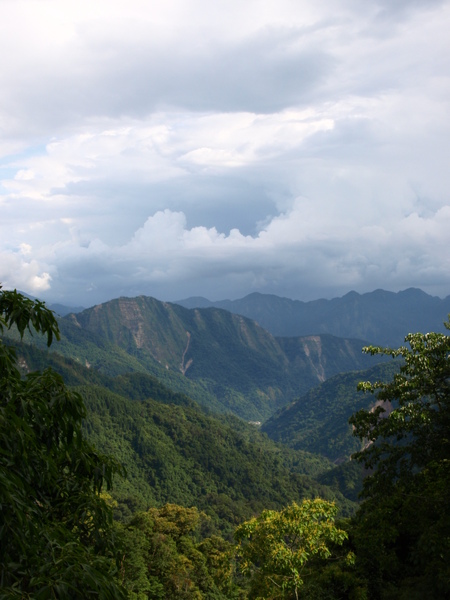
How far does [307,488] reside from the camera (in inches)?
7746

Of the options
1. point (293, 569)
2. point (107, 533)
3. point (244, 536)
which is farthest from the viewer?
point (244, 536)

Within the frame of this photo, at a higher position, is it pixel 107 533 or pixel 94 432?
pixel 107 533

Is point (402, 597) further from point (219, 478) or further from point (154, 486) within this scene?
point (219, 478)

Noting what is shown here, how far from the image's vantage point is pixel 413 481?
62.4 ft

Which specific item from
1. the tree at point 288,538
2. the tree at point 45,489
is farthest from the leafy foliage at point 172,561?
the tree at point 45,489

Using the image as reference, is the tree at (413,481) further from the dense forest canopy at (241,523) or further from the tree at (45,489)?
the tree at (45,489)

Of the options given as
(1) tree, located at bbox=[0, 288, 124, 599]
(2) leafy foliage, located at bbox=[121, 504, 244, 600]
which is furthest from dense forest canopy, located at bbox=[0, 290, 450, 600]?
(2) leafy foliage, located at bbox=[121, 504, 244, 600]

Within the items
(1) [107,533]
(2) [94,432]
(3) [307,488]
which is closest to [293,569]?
(1) [107,533]

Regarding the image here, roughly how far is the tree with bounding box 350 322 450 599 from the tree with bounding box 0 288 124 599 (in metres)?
11.9

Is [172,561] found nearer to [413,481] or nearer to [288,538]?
[288,538]

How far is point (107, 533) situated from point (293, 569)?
10990mm

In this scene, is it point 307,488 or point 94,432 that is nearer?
point 94,432

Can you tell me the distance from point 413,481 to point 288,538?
17.6 ft

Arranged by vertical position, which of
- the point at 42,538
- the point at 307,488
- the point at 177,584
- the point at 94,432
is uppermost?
the point at 42,538
